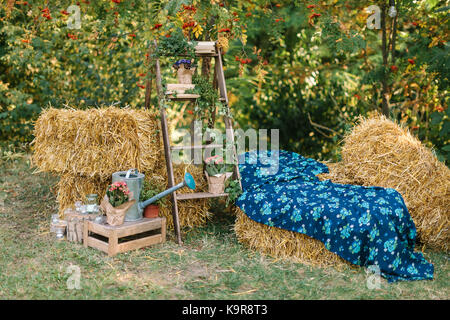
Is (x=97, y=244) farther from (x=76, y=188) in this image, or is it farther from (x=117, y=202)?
(x=76, y=188)

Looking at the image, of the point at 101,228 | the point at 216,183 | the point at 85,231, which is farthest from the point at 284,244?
the point at 85,231

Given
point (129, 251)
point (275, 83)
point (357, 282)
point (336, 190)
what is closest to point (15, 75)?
point (275, 83)

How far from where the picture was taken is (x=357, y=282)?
3387mm

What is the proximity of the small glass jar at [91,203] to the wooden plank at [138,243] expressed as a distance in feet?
1.60

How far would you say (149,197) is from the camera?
4.25 m

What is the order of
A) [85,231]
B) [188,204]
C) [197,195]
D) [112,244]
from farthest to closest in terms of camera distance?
[188,204]
[197,195]
[85,231]
[112,244]

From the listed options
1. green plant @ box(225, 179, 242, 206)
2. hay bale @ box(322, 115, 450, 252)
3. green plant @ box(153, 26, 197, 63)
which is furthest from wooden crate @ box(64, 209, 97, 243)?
hay bale @ box(322, 115, 450, 252)

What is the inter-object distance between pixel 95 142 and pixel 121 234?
3.03 feet

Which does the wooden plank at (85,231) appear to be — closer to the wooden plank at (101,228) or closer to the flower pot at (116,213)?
the wooden plank at (101,228)

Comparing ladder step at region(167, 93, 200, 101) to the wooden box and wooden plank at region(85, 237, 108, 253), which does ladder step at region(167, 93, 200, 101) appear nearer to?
the wooden box

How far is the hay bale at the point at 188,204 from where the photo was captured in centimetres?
459

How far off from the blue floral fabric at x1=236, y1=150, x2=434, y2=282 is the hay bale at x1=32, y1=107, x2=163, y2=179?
3.57ft

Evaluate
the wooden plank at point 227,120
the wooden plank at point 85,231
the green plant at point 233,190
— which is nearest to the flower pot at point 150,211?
the wooden plank at point 85,231

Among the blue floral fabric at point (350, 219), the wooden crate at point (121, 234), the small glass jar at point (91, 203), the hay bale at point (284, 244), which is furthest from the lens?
the small glass jar at point (91, 203)
